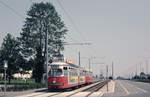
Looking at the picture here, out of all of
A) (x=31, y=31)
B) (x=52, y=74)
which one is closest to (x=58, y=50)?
(x=31, y=31)

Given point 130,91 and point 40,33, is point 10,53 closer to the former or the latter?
point 40,33

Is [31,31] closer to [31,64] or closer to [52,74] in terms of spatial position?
[31,64]

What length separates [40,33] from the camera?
2219 inches

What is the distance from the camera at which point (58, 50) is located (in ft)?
187

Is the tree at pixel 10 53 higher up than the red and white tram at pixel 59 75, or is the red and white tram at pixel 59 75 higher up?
the tree at pixel 10 53

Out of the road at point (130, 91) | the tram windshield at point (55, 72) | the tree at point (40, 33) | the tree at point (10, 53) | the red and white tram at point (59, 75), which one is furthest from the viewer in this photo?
the tree at point (10, 53)

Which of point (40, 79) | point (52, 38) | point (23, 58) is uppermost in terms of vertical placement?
point (52, 38)

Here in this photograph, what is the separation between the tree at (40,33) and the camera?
182ft

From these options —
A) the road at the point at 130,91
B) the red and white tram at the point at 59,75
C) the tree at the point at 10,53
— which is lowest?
the road at the point at 130,91

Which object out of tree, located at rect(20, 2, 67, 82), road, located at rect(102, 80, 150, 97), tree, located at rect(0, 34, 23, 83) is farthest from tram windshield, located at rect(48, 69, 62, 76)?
tree, located at rect(0, 34, 23, 83)

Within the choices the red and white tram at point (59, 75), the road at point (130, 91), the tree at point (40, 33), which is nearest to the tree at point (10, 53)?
the tree at point (40, 33)

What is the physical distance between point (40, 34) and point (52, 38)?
2.56 metres

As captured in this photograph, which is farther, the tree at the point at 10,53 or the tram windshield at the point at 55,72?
the tree at the point at 10,53

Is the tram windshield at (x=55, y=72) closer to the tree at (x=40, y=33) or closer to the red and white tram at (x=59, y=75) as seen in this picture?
the red and white tram at (x=59, y=75)
